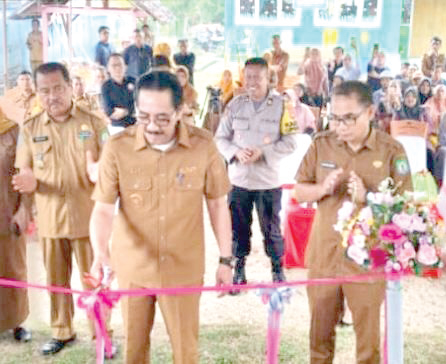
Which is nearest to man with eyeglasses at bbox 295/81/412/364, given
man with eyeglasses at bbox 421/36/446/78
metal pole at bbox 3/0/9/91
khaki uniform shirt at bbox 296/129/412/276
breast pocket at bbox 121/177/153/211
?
khaki uniform shirt at bbox 296/129/412/276

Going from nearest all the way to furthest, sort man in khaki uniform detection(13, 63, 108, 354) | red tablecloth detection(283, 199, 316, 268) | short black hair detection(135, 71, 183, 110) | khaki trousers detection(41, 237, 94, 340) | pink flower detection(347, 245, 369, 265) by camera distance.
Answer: short black hair detection(135, 71, 183, 110), pink flower detection(347, 245, 369, 265), man in khaki uniform detection(13, 63, 108, 354), khaki trousers detection(41, 237, 94, 340), red tablecloth detection(283, 199, 316, 268)

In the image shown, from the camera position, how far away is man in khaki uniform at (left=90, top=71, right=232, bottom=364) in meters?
2.19

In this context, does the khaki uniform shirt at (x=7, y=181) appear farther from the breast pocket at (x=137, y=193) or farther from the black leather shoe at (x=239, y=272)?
the black leather shoe at (x=239, y=272)

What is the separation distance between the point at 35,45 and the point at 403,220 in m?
2.25

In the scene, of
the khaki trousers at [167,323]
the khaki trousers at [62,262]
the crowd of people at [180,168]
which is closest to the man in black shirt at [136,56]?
the crowd of people at [180,168]

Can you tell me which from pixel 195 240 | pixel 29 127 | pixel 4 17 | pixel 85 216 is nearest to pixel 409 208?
pixel 195 240

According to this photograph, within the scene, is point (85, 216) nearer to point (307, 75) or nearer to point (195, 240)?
point (195, 240)

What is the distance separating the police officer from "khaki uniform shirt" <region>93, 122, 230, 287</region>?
1258mm

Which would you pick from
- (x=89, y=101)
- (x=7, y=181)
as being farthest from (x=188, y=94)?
(x=7, y=181)

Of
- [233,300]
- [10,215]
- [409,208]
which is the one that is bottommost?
[233,300]

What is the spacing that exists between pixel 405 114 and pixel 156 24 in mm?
1537

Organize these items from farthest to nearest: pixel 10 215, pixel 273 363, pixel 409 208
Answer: pixel 10 215 < pixel 273 363 < pixel 409 208

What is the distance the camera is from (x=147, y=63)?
12.1 feet

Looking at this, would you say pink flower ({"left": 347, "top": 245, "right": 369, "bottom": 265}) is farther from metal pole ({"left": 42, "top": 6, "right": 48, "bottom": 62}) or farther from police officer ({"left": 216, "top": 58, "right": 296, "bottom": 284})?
metal pole ({"left": 42, "top": 6, "right": 48, "bottom": 62})
